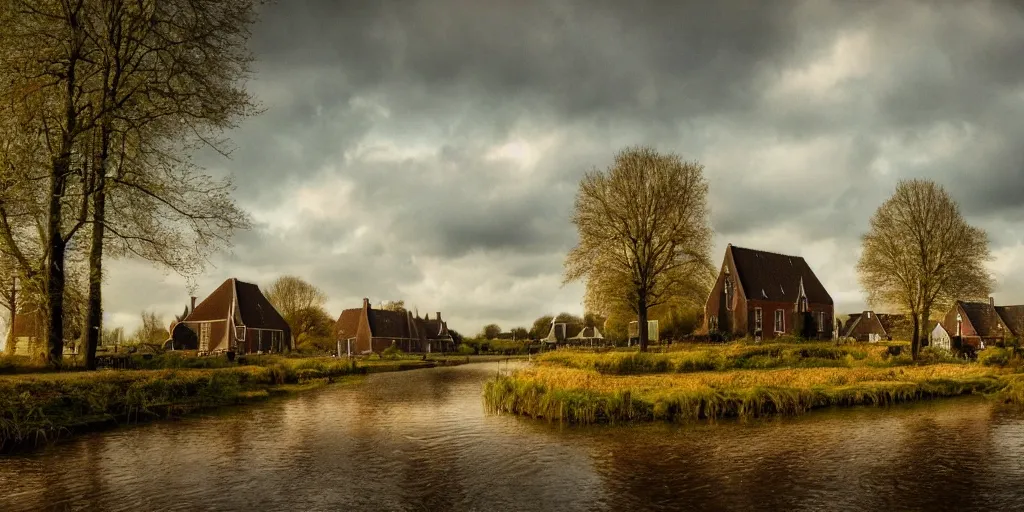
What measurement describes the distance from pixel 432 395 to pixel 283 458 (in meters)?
17.3

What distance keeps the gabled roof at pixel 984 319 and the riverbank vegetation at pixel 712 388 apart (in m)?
55.9

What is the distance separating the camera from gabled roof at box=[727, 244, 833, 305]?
220 ft

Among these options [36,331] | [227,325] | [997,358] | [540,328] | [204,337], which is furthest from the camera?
[540,328]

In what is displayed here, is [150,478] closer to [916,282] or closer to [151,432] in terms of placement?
[151,432]

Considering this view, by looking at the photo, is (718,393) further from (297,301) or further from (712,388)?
(297,301)

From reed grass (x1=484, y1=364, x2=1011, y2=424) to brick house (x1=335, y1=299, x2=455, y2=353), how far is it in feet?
226

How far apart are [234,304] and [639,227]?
145 feet

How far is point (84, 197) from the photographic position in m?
26.8

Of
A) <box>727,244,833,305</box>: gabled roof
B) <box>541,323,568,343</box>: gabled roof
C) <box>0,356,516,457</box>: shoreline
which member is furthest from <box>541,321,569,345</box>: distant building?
<box>0,356,516,457</box>: shoreline

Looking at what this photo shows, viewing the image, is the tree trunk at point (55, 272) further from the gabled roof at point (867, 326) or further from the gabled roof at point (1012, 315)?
the gabled roof at point (1012, 315)

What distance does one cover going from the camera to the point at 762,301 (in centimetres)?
6656

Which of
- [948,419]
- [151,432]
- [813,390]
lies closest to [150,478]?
[151,432]

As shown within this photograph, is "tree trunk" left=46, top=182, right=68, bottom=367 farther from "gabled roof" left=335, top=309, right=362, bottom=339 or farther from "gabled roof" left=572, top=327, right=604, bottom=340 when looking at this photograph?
"gabled roof" left=572, top=327, right=604, bottom=340

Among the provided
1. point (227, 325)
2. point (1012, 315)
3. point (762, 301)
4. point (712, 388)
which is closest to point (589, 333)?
point (762, 301)
